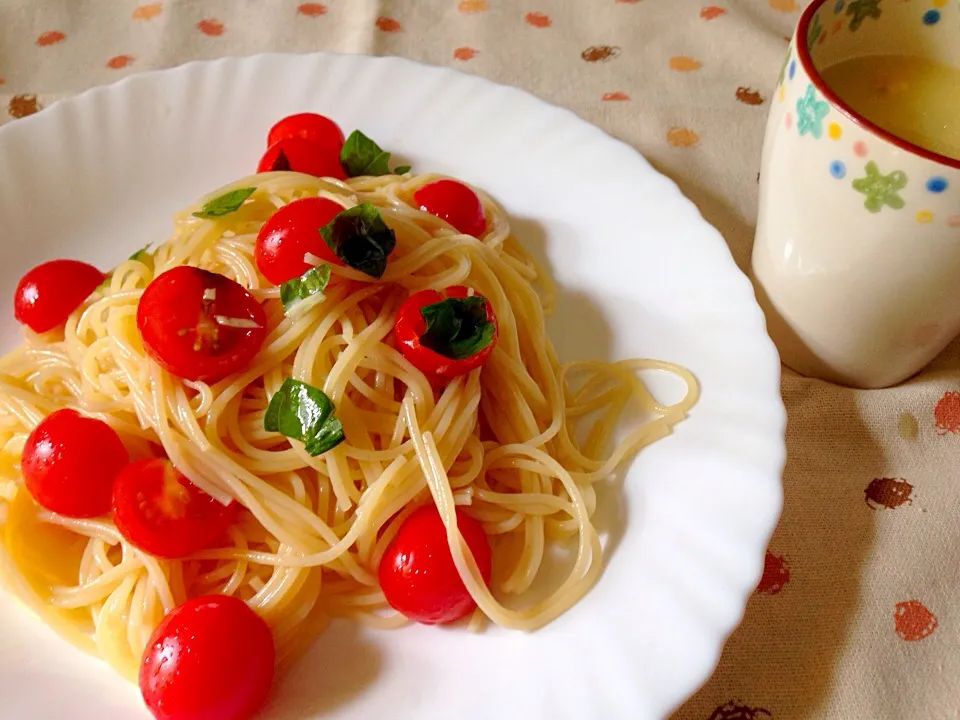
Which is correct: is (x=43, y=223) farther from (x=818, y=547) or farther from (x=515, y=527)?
(x=818, y=547)

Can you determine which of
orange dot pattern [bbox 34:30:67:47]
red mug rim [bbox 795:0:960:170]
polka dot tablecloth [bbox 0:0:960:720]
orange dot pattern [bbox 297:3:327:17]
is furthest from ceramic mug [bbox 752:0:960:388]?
orange dot pattern [bbox 34:30:67:47]

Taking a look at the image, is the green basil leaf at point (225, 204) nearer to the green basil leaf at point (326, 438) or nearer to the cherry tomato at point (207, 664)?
the green basil leaf at point (326, 438)

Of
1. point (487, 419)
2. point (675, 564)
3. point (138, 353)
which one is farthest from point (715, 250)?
point (138, 353)

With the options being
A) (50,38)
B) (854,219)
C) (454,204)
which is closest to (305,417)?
(454,204)

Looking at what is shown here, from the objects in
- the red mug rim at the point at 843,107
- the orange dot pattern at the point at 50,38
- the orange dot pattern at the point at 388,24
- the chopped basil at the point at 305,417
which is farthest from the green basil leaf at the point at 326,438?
the orange dot pattern at the point at 50,38

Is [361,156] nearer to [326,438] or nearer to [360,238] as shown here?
[360,238]

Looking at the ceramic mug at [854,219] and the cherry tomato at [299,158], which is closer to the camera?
the ceramic mug at [854,219]
